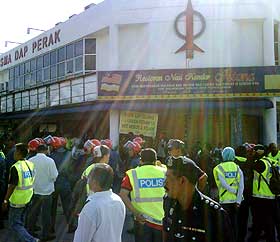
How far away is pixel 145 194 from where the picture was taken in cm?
503

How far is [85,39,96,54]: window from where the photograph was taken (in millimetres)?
20844

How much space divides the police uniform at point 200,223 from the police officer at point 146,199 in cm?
198

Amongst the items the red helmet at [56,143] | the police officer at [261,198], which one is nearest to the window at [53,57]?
the red helmet at [56,143]

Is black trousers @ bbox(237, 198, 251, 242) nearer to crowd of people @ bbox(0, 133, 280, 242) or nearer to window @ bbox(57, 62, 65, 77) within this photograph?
crowd of people @ bbox(0, 133, 280, 242)

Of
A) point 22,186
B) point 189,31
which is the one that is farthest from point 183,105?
point 22,186

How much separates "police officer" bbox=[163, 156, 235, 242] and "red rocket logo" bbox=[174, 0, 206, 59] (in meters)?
15.2

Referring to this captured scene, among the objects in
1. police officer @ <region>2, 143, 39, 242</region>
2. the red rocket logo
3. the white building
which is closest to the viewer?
police officer @ <region>2, 143, 39, 242</region>

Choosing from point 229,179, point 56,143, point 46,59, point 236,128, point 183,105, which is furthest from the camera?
point 46,59

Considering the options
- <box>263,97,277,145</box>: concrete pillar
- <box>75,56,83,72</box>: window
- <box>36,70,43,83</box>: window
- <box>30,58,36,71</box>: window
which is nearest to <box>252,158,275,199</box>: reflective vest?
<box>263,97,277,145</box>: concrete pillar

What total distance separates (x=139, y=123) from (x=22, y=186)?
33.9 ft

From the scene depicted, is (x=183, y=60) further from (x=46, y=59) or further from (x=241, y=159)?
(x=241, y=159)

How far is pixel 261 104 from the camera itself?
1652cm

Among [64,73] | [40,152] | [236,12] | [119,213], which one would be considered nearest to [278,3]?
[236,12]

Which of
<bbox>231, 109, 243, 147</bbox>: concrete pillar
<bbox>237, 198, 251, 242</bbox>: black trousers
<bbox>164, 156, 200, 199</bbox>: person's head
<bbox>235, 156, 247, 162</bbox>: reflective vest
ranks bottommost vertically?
<bbox>237, 198, 251, 242</bbox>: black trousers
